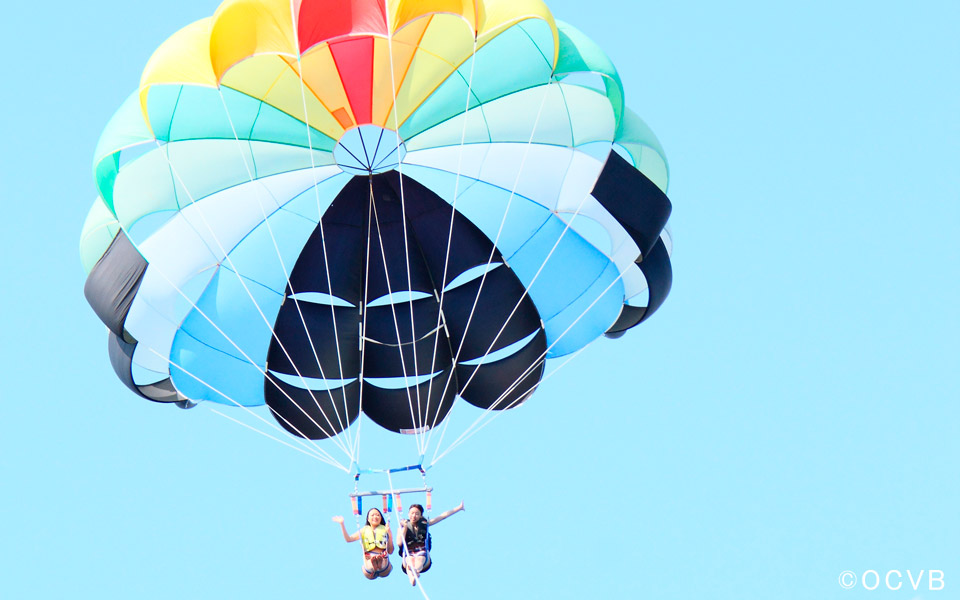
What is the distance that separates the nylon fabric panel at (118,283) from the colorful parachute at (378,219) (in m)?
0.02

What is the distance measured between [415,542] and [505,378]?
2.10 metres

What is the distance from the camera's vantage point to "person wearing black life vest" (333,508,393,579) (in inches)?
485

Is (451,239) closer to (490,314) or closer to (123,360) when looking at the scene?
(490,314)

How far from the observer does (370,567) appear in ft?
40.4

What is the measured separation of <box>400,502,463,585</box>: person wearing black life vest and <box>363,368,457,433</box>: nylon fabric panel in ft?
5.30

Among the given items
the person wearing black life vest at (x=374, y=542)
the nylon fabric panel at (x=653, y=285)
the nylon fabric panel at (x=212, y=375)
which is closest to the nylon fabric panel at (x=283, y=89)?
the nylon fabric panel at (x=212, y=375)

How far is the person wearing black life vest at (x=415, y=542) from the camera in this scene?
12335 mm

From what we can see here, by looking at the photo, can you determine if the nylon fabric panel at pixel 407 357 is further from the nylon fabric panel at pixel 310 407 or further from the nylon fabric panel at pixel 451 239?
the nylon fabric panel at pixel 451 239

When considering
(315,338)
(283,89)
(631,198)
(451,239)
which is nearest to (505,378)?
(451,239)

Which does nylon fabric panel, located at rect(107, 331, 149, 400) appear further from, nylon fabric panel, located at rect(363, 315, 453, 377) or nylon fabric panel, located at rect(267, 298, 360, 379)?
nylon fabric panel, located at rect(363, 315, 453, 377)

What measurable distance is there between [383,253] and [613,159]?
2.27 m

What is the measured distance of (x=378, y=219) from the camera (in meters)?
13.6

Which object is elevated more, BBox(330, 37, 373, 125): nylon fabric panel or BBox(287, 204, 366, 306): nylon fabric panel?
BBox(330, 37, 373, 125): nylon fabric panel

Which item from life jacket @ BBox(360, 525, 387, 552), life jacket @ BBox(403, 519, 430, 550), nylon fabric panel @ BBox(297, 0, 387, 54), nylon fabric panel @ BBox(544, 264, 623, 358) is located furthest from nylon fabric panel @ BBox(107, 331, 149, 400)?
nylon fabric panel @ BBox(544, 264, 623, 358)
